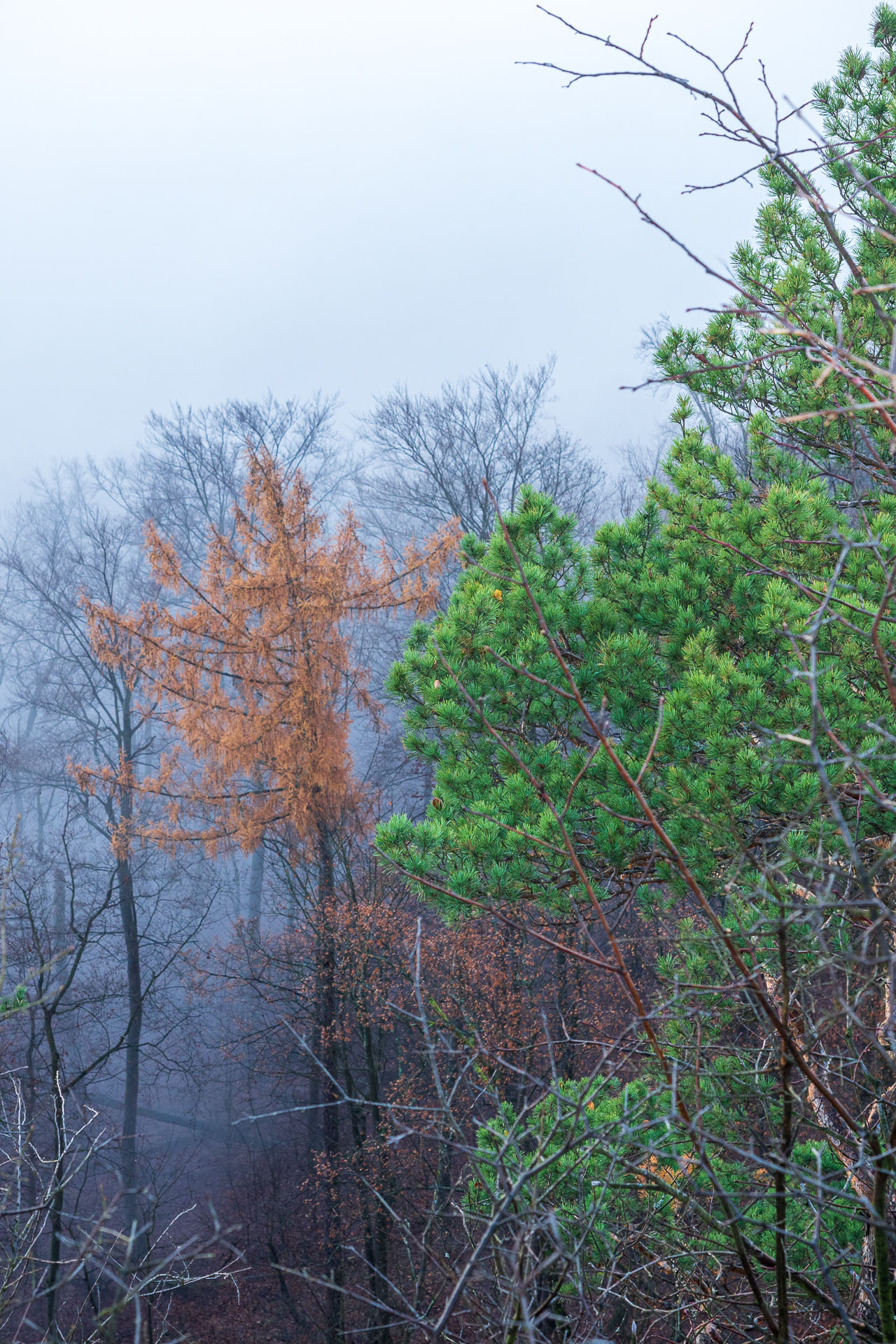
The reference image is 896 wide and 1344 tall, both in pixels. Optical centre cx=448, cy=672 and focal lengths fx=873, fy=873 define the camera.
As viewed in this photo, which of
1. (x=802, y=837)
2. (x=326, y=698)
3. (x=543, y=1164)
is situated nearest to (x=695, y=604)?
(x=802, y=837)

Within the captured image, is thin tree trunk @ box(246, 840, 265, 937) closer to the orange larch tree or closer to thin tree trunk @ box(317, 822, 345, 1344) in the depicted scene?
thin tree trunk @ box(317, 822, 345, 1344)

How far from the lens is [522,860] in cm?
500

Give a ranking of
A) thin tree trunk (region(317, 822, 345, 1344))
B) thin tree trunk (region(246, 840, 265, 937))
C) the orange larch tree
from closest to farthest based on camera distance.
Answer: thin tree trunk (region(317, 822, 345, 1344)) < the orange larch tree < thin tree trunk (region(246, 840, 265, 937))

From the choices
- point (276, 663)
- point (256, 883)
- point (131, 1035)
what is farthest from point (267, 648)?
point (256, 883)

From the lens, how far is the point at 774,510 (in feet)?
16.4

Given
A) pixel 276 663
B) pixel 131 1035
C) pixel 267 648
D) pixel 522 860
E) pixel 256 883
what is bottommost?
pixel 131 1035

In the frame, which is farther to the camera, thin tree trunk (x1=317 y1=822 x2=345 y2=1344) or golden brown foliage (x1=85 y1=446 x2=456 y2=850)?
golden brown foliage (x1=85 y1=446 x2=456 y2=850)

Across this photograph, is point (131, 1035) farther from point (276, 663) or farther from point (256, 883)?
point (256, 883)

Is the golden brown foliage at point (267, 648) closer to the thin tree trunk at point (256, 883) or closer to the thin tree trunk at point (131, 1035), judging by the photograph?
the thin tree trunk at point (131, 1035)

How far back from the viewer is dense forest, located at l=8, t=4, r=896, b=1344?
1.68 m

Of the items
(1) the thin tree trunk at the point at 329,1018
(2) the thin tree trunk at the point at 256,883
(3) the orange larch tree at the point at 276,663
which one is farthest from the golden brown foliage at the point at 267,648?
(2) the thin tree trunk at the point at 256,883

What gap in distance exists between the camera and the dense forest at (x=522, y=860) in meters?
1.68

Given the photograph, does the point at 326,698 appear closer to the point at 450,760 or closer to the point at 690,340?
the point at 450,760

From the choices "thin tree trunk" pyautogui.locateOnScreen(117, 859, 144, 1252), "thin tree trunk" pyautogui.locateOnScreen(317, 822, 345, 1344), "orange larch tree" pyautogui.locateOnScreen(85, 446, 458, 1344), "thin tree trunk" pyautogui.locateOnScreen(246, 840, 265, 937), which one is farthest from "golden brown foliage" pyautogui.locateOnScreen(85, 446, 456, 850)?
"thin tree trunk" pyautogui.locateOnScreen(246, 840, 265, 937)
